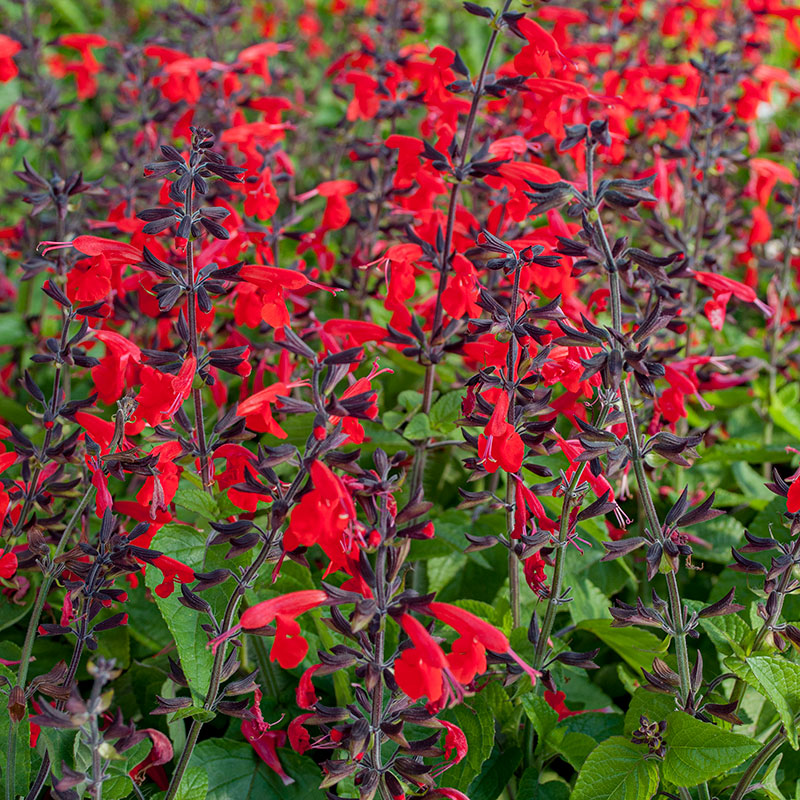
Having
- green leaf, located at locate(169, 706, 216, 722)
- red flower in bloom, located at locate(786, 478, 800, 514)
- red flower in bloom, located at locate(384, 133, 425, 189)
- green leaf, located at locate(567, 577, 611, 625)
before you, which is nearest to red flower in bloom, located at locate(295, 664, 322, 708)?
green leaf, located at locate(169, 706, 216, 722)

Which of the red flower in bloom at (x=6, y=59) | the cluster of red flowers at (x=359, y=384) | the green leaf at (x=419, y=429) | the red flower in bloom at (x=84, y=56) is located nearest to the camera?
the cluster of red flowers at (x=359, y=384)

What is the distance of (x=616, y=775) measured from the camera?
1.86 m

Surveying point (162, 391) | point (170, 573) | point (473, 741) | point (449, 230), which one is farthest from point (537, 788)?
point (449, 230)

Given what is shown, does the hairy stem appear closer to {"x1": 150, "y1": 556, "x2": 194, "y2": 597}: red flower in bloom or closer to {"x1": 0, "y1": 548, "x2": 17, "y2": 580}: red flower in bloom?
{"x1": 150, "y1": 556, "x2": 194, "y2": 597}: red flower in bloom

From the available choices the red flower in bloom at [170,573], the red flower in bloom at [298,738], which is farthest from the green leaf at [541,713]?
the red flower in bloom at [170,573]

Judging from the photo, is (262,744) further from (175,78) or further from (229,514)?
(175,78)

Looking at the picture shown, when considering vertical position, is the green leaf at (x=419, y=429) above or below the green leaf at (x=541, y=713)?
above

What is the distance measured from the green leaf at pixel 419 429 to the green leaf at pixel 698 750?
868mm

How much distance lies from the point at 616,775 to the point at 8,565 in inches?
54.3

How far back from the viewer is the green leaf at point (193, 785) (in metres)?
1.85

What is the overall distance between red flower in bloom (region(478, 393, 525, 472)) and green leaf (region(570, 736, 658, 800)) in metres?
0.66

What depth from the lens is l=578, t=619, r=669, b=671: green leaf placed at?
2.07 m

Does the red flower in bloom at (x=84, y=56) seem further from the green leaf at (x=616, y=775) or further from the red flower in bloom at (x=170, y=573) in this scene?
the green leaf at (x=616, y=775)

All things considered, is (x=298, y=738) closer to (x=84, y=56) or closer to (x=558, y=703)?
(x=558, y=703)
